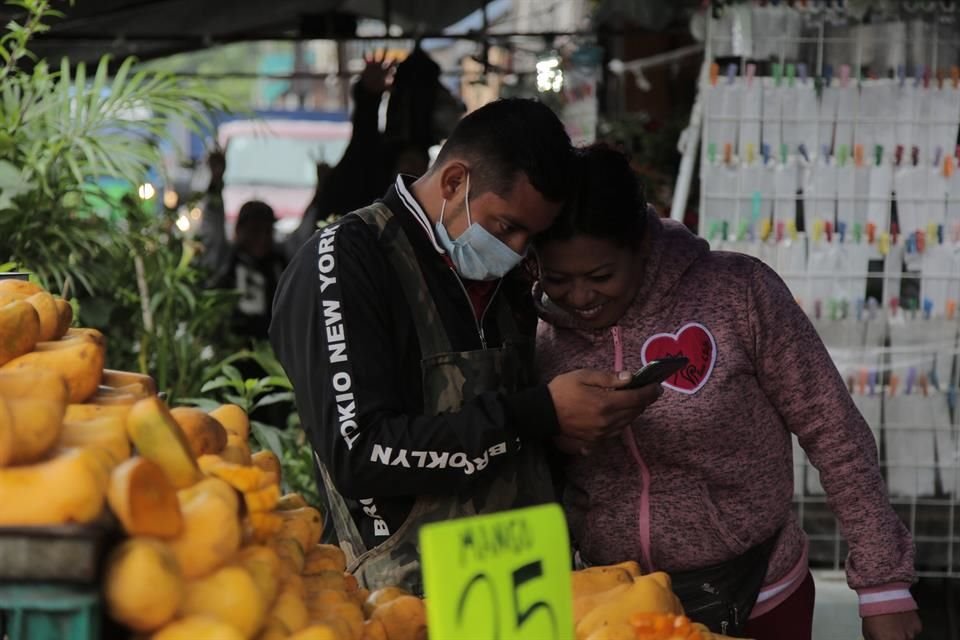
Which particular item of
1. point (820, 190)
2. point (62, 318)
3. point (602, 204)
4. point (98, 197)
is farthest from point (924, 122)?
point (62, 318)

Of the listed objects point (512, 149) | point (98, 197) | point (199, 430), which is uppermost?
point (512, 149)

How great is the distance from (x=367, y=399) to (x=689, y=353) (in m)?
0.71

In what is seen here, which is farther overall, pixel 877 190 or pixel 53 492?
pixel 877 190

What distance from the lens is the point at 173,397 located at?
4.77m

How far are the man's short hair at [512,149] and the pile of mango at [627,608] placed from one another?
2.36 ft

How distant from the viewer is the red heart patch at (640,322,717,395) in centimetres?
257

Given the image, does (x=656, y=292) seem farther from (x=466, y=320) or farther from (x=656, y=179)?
(x=656, y=179)

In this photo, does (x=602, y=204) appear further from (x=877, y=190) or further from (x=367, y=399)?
(x=877, y=190)

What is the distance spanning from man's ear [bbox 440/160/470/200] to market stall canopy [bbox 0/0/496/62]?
4003 millimetres

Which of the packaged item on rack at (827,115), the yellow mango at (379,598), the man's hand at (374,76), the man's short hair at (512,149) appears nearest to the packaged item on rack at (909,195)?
the packaged item on rack at (827,115)

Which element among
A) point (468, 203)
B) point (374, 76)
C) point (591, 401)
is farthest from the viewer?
point (374, 76)

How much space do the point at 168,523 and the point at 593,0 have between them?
6561 mm

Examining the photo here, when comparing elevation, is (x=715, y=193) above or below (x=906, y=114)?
below

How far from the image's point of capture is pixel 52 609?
134cm
